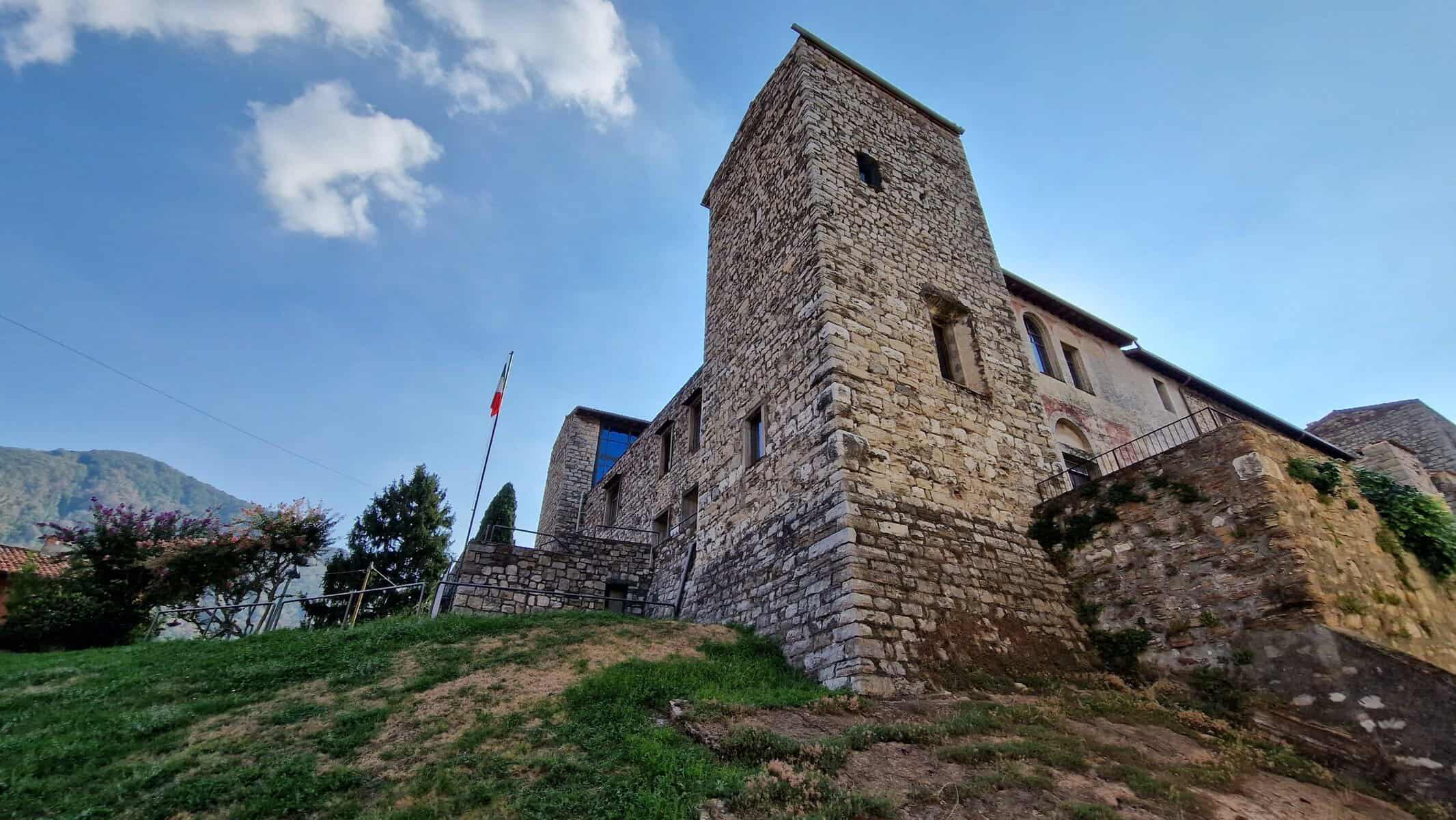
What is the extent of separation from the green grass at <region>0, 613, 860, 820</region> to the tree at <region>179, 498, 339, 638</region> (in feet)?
20.4

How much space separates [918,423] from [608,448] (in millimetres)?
16920

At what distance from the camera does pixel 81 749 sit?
5.27 meters

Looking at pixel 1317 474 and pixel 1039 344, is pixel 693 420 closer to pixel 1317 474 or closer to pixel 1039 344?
pixel 1039 344

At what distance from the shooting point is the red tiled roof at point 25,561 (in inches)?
656

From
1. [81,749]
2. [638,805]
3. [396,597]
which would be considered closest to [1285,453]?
[638,805]

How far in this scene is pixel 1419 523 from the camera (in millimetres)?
8836

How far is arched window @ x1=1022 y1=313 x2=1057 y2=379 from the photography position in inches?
613

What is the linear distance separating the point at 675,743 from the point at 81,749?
4.84m

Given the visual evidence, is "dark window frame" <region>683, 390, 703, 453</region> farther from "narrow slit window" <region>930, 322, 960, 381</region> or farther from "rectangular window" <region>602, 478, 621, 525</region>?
"narrow slit window" <region>930, 322, 960, 381</region>

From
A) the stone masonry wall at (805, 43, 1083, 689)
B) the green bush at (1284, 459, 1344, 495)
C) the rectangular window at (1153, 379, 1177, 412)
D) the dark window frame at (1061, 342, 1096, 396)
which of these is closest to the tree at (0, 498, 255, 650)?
the stone masonry wall at (805, 43, 1083, 689)

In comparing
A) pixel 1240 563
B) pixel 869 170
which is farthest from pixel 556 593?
pixel 1240 563

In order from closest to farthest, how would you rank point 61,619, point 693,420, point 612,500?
point 61,619
point 693,420
point 612,500

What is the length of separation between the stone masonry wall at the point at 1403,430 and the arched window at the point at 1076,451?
15.7 metres

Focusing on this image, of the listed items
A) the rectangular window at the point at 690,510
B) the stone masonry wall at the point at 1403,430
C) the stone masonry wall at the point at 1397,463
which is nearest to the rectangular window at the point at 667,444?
the rectangular window at the point at 690,510
